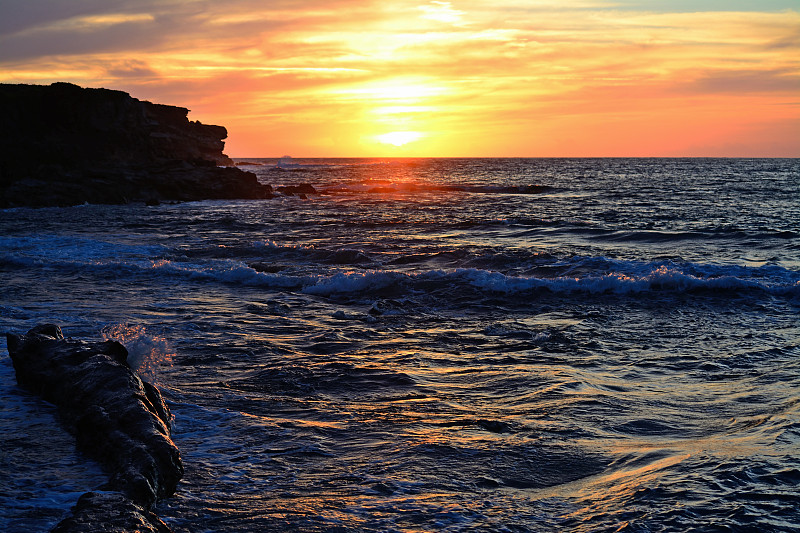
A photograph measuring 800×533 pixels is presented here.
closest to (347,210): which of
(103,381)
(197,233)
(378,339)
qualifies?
(197,233)

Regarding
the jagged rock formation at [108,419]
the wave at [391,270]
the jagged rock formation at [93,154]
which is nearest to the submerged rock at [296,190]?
the jagged rock formation at [93,154]

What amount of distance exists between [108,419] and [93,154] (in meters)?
45.8

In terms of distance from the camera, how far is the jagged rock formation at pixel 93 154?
3900 cm

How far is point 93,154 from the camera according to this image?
4519cm

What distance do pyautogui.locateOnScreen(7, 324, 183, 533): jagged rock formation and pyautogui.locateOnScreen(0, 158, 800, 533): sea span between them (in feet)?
0.62

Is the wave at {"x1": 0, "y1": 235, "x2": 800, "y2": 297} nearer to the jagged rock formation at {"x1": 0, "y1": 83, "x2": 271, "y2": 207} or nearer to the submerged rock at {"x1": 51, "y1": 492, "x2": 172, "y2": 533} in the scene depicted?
the submerged rock at {"x1": 51, "y1": 492, "x2": 172, "y2": 533}

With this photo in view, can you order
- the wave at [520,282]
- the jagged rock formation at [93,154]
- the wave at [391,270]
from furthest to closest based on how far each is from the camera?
1. the jagged rock formation at [93,154]
2. the wave at [391,270]
3. the wave at [520,282]

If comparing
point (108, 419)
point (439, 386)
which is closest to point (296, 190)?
point (439, 386)

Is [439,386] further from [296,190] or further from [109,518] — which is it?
[296,190]

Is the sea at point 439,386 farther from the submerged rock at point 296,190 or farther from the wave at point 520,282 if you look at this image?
the submerged rock at point 296,190

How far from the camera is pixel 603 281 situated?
43.4 feet

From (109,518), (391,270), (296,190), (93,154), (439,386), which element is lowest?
(439,386)

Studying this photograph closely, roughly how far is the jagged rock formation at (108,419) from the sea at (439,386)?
190mm

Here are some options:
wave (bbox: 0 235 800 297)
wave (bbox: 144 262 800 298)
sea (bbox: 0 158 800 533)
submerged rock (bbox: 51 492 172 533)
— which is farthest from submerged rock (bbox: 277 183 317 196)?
submerged rock (bbox: 51 492 172 533)
